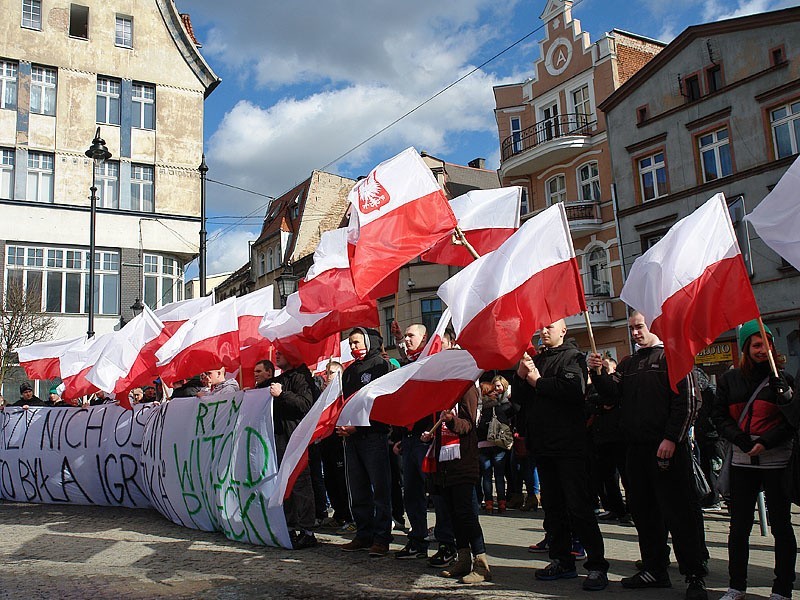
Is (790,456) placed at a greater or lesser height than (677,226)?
lesser

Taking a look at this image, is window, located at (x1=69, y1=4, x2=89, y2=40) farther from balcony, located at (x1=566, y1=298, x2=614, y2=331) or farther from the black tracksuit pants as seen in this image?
the black tracksuit pants

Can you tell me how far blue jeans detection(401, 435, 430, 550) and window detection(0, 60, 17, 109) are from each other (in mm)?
25930

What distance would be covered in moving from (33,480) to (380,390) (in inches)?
316

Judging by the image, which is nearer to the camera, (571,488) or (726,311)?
(726,311)

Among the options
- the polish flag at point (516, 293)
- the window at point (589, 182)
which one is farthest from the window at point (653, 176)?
the polish flag at point (516, 293)

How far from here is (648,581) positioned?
5.75 m

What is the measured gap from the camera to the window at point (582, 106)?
3078 centimetres

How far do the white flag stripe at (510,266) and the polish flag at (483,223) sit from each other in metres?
2.12

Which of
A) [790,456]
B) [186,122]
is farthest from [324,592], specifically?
[186,122]

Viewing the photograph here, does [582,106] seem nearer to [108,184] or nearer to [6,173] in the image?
[108,184]

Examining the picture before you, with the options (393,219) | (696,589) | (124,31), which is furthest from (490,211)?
(124,31)

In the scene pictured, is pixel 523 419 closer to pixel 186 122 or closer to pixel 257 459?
pixel 257 459

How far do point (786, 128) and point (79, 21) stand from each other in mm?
25099

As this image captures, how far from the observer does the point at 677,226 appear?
19.8 feet
